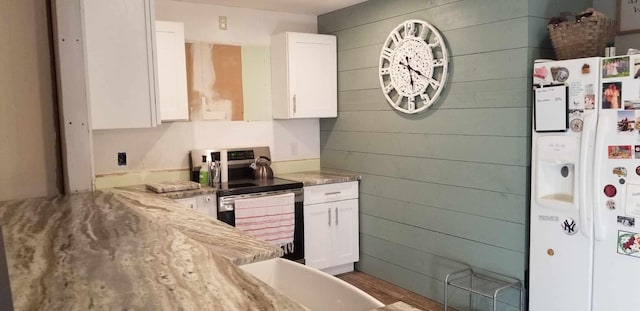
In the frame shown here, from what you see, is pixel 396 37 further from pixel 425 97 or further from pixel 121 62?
pixel 121 62

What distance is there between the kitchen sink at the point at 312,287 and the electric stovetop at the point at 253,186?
207cm

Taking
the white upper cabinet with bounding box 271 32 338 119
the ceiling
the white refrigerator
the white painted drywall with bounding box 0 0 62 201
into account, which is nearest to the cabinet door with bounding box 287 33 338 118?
the white upper cabinet with bounding box 271 32 338 119

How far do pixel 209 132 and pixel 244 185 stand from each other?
62 cm

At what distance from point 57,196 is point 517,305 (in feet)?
8.68

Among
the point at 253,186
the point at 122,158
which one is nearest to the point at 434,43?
the point at 253,186

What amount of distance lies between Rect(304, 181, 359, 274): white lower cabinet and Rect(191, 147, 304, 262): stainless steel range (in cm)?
10

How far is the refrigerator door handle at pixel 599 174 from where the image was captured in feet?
8.21

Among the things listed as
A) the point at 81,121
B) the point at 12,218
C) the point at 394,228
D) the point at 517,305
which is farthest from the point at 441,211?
the point at 12,218

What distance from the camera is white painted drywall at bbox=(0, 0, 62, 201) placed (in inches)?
72.7

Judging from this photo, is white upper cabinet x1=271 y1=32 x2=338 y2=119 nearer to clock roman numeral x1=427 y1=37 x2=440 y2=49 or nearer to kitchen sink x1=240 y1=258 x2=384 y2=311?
clock roman numeral x1=427 y1=37 x2=440 y2=49

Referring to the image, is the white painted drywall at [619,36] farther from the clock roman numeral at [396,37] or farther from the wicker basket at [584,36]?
the clock roman numeral at [396,37]

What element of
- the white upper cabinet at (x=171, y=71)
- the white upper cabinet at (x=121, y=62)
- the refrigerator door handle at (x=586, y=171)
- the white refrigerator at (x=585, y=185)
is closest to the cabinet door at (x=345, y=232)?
the white upper cabinet at (x=171, y=71)

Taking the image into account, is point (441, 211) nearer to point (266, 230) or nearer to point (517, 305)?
point (517, 305)

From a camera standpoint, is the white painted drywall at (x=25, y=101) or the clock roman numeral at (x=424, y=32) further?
the clock roman numeral at (x=424, y=32)
